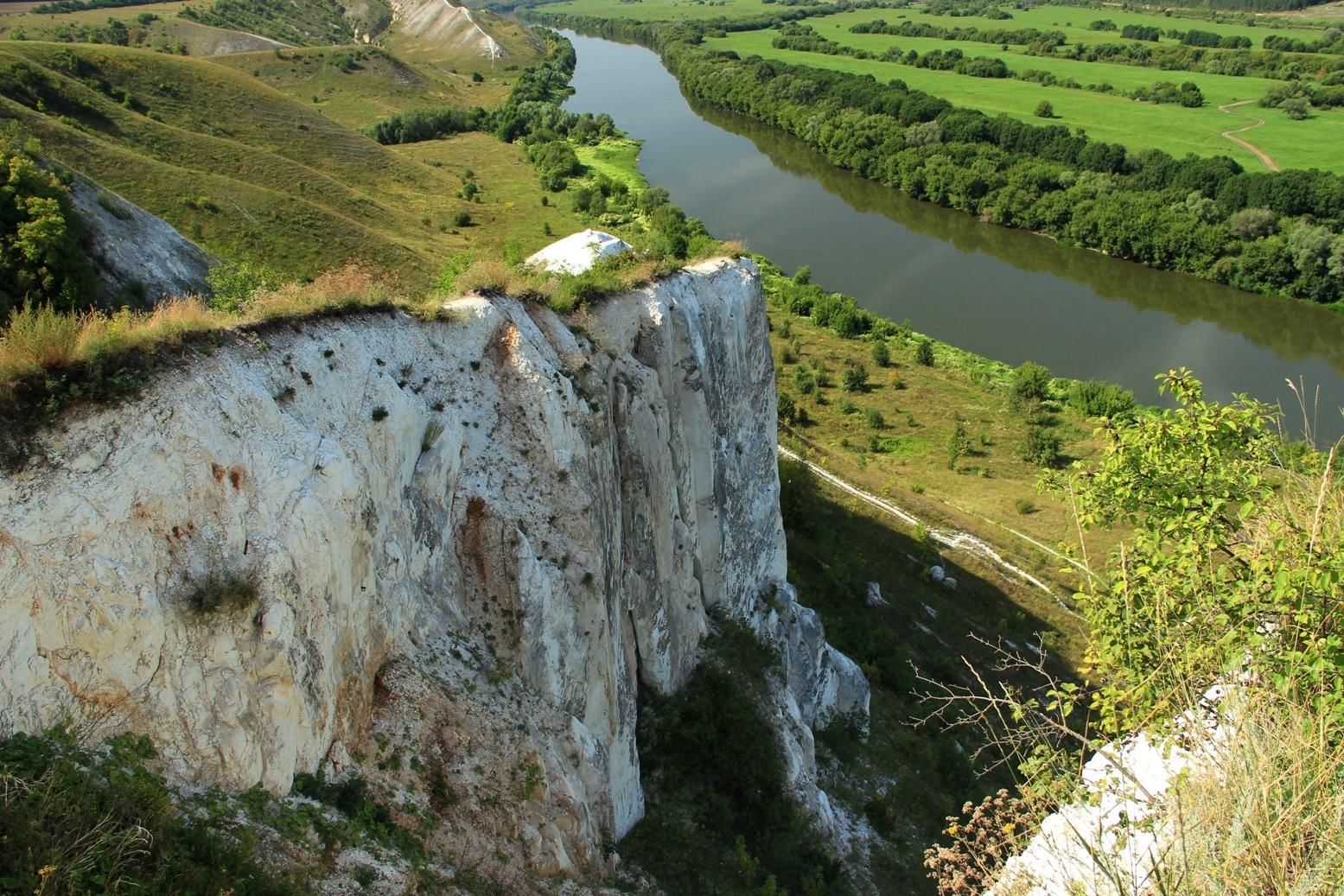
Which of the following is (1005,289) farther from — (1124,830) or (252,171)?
(1124,830)

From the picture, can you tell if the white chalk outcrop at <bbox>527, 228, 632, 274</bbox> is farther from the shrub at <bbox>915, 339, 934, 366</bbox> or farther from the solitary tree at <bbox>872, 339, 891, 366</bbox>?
the shrub at <bbox>915, 339, 934, 366</bbox>

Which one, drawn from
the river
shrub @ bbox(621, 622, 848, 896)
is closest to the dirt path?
the river

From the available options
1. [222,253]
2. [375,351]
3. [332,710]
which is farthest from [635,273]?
[222,253]

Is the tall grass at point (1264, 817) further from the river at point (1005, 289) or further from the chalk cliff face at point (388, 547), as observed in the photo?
the river at point (1005, 289)

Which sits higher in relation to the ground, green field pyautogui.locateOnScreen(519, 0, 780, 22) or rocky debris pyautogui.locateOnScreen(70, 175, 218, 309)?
green field pyautogui.locateOnScreen(519, 0, 780, 22)

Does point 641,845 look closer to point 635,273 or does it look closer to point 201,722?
point 201,722

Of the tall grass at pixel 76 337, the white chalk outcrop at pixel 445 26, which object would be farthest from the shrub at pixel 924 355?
the white chalk outcrop at pixel 445 26
